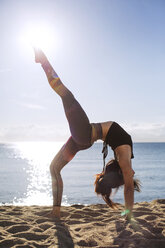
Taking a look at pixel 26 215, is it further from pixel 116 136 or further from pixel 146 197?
pixel 146 197

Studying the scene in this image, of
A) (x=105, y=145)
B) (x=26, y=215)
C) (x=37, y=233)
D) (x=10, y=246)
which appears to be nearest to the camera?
(x=10, y=246)

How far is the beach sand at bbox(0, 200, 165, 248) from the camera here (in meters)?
3.59

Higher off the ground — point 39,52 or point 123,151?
point 39,52

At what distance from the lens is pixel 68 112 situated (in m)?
4.28

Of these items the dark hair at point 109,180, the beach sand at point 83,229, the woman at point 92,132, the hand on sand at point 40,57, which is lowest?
the beach sand at point 83,229

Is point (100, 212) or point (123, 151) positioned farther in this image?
point (100, 212)

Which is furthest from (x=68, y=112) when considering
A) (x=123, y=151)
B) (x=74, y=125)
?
(x=123, y=151)

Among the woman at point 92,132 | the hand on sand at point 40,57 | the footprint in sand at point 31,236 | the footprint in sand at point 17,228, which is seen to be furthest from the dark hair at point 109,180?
the hand on sand at point 40,57

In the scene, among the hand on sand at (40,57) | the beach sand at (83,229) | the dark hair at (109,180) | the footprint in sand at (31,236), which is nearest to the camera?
the beach sand at (83,229)

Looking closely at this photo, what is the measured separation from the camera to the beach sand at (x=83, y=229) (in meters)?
3.59

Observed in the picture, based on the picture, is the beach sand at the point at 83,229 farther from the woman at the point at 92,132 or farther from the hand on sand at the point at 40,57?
the hand on sand at the point at 40,57

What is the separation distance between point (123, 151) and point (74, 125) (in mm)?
967

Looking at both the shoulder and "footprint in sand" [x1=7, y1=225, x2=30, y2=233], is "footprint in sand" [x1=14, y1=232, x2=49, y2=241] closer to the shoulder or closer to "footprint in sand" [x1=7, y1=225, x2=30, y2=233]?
"footprint in sand" [x1=7, y1=225, x2=30, y2=233]

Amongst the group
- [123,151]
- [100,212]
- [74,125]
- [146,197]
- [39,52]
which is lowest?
[146,197]
